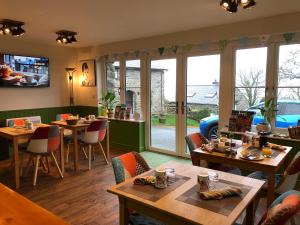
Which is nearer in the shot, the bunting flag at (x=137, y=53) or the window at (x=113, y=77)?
the bunting flag at (x=137, y=53)

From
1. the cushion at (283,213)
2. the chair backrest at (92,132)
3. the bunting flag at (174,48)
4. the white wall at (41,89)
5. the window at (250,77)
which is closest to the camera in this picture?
the cushion at (283,213)

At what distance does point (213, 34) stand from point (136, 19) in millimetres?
1288

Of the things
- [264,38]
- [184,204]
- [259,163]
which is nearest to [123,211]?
[184,204]

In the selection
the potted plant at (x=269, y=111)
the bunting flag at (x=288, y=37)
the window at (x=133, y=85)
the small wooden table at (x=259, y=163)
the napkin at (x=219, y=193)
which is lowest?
the small wooden table at (x=259, y=163)

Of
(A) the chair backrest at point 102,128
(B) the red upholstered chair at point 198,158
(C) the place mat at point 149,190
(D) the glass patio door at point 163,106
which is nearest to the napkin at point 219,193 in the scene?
(C) the place mat at point 149,190

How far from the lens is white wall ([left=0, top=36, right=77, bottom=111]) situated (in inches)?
199

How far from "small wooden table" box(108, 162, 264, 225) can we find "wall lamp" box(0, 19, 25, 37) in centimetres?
341

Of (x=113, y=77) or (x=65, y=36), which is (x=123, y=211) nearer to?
(x=65, y=36)

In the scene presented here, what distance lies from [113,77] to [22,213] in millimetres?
4956

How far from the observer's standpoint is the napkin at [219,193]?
4.85 ft

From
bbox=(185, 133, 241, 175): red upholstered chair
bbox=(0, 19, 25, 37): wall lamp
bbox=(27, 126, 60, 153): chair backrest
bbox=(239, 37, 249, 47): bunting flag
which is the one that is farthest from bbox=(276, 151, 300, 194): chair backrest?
bbox=(0, 19, 25, 37): wall lamp

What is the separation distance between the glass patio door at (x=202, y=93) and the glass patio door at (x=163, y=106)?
265 mm

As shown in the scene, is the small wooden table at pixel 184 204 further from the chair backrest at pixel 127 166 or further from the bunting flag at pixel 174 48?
the bunting flag at pixel 174 48

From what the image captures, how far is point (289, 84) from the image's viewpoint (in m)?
3.60
